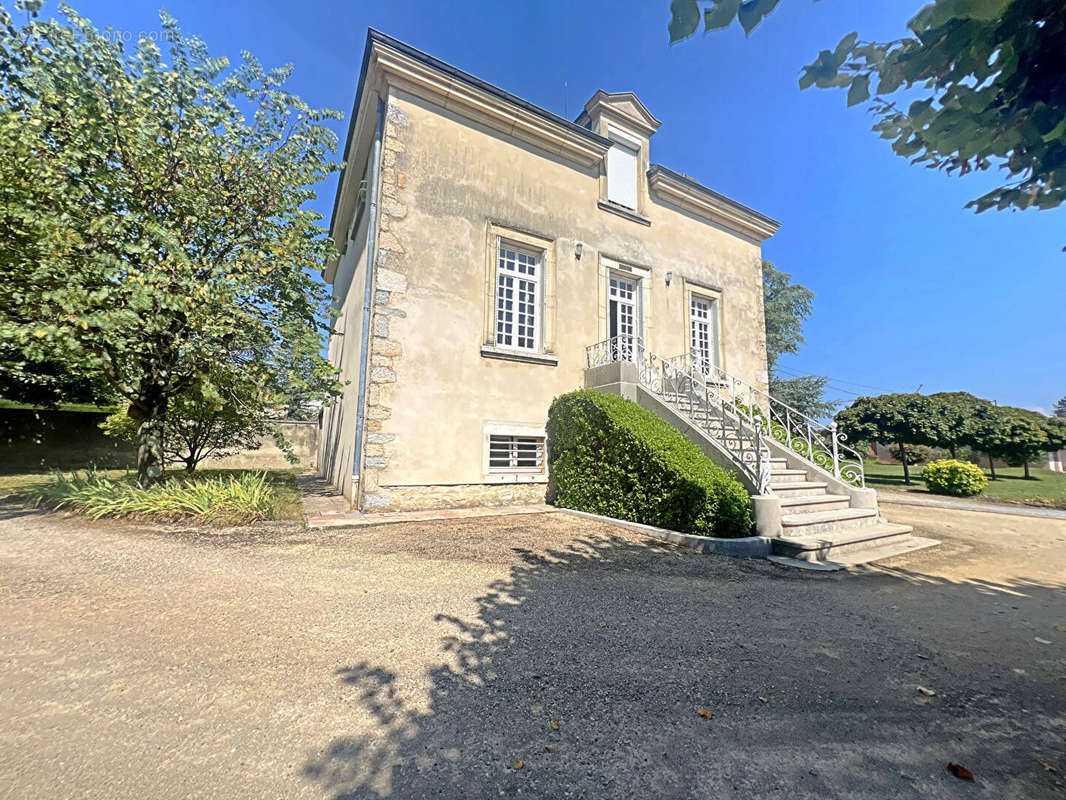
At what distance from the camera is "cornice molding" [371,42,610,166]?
Answer: 7.95m

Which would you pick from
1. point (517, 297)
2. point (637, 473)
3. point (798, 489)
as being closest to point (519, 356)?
point (517, 297)

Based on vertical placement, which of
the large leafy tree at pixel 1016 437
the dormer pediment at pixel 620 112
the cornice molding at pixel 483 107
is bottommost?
the large leafy tree at pixel 1016 437

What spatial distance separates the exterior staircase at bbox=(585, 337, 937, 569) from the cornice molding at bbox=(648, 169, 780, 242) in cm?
492

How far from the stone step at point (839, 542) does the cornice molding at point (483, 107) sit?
9.03m

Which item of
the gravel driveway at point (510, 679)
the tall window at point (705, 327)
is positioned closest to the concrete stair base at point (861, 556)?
the gravel driveway at point (510, 679)

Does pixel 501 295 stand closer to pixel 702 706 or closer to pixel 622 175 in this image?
pixel 622 175

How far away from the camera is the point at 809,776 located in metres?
1.82

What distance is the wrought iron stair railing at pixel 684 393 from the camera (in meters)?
7.56

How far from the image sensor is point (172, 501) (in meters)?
6.23

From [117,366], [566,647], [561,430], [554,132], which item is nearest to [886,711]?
[566,647]

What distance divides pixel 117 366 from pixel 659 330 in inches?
414

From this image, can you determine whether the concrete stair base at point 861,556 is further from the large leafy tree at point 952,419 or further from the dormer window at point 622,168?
the large leafy tree at point 952,419

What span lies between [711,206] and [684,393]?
5.84 metres

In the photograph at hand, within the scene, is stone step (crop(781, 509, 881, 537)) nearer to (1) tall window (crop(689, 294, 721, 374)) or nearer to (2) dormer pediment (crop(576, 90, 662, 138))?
A: (1) tall window (crop(689, 294, 721, 374))
